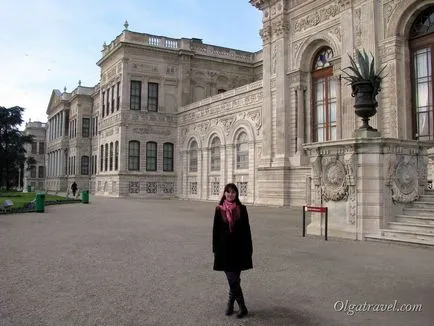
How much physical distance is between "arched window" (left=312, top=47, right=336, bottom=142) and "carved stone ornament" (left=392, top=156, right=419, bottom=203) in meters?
12.5

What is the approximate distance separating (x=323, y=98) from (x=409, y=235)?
15.9 m

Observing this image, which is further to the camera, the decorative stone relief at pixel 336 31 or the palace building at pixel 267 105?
the decorative stone relief at pixel 336 31

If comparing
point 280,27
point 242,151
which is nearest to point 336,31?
point 280,27

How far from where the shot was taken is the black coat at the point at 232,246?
5168 millimetres

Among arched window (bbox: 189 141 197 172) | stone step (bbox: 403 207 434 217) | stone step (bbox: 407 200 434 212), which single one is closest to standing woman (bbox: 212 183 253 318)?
stone step (bbox: 403 207 434 217)

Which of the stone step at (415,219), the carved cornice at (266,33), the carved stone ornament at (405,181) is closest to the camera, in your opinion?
the stone step at (415,219)

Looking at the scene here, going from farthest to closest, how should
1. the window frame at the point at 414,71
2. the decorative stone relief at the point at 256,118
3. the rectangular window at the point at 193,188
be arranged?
the rectangular window at the point at 193,188 → the decorative stone relief at the point at 256,118 → the window frame at the point at 414,71

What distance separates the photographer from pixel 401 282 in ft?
21.7

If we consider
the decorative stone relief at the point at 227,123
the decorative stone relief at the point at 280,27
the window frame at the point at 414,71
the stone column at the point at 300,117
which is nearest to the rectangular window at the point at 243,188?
the decorative stone relief at the point at 227,123

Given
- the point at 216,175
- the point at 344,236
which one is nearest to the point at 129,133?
the point at 216,175

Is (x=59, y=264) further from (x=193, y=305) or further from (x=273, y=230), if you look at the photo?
(x=273, y=230)

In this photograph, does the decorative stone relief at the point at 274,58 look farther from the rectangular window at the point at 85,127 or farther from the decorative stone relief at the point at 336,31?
the rectangular window at the point at 85,127

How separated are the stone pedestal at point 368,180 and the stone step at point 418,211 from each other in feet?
0.59

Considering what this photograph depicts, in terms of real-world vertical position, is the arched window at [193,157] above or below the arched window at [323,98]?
below
